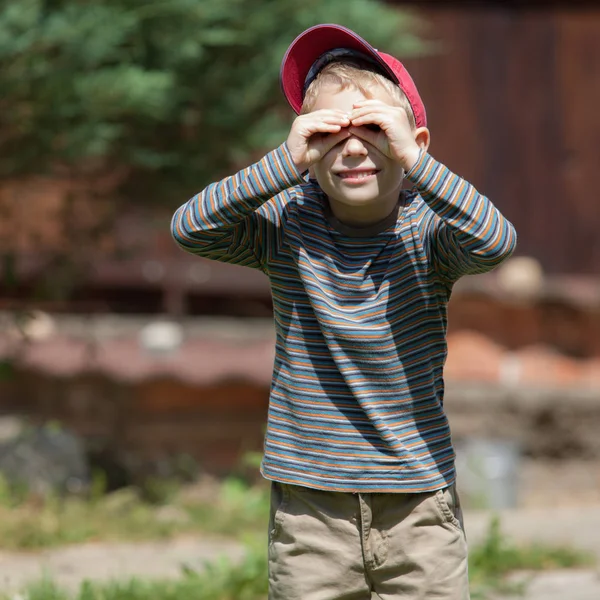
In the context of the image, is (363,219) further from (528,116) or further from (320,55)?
(528,116)

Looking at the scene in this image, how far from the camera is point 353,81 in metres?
2.45

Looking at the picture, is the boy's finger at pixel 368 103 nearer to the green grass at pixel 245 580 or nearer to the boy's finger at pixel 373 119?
the boy's finger at pixel 373 119

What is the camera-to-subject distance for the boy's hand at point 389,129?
2.32 m

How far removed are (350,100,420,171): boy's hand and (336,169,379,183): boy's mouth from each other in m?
0.06

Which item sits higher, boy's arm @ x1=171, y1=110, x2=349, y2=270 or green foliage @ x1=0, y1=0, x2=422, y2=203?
green foliage @ x1=0, y1=0, x2=422, y2=203

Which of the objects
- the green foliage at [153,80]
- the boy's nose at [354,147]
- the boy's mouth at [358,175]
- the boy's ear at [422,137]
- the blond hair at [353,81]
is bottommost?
the boy's mouth at [358,175]

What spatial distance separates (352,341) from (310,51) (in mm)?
684

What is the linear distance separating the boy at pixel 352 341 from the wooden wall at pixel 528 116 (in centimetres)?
437

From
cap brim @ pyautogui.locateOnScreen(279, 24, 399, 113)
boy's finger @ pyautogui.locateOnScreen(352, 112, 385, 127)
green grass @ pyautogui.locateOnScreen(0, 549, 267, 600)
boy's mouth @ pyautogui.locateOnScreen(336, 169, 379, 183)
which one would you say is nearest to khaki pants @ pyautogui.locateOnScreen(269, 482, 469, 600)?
boy's mouth @ pyautogui.locateOnScreen(336, 169, 379, 183)

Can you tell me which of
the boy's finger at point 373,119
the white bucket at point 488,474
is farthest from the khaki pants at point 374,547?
the white bucket at point 488,474

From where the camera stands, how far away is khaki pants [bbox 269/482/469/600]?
2.47m

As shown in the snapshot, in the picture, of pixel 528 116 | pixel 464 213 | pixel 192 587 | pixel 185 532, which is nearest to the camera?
pixel 464 213

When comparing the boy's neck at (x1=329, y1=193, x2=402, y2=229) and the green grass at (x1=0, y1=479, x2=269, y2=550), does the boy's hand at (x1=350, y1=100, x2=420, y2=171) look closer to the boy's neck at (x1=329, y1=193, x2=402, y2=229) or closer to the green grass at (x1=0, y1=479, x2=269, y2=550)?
the boy's neck at (x1=329, y1=193, x2=402, y2=229)

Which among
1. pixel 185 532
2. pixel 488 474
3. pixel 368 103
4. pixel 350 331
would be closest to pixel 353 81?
pixel 368 103
